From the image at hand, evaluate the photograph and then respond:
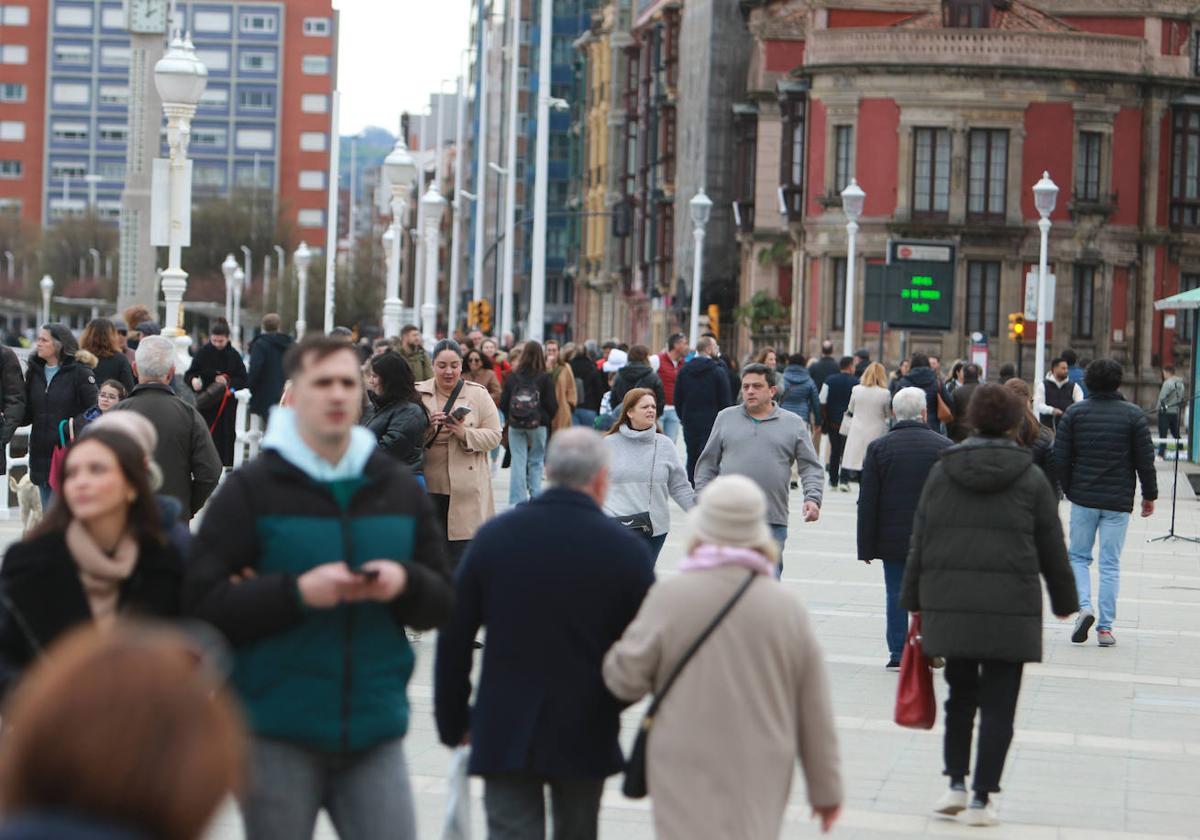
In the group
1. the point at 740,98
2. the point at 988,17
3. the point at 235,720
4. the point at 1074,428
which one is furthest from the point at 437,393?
the point at 740,98

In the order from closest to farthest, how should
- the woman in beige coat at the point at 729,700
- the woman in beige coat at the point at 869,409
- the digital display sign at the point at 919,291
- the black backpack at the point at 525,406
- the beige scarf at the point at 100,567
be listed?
the beige scarf at the point at 100,567, the woman in beige coat at the point at 729,700, the black backpack at the point at 525,406, the woman in beige coat at the point at 869,409, the digital display sign at the point at 919,291

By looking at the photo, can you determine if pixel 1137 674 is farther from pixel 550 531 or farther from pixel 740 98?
pixel 740 98

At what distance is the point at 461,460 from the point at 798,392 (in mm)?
13940

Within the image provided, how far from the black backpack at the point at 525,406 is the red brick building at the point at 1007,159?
33.6m

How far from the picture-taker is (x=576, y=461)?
19.7ft

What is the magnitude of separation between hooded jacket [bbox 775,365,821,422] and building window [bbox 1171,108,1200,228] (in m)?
34.1

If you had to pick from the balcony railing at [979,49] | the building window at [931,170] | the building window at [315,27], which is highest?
the building window at [315,27]

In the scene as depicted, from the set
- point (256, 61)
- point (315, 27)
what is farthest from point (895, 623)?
point (256, 61)

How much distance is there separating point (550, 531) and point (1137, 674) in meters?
7.46

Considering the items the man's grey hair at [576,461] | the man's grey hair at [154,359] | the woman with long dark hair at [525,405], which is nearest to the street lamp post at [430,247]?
the woman with long dark hair at [525,405]

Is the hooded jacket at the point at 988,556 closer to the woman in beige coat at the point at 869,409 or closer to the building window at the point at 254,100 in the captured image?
the woman in beige coat at the point at 869,409

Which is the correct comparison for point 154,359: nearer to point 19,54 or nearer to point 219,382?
point 219,382

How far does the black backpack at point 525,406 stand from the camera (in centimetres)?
2128

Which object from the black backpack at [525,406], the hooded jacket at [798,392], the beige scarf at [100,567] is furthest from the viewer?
the hooded jacket at [798,392]
